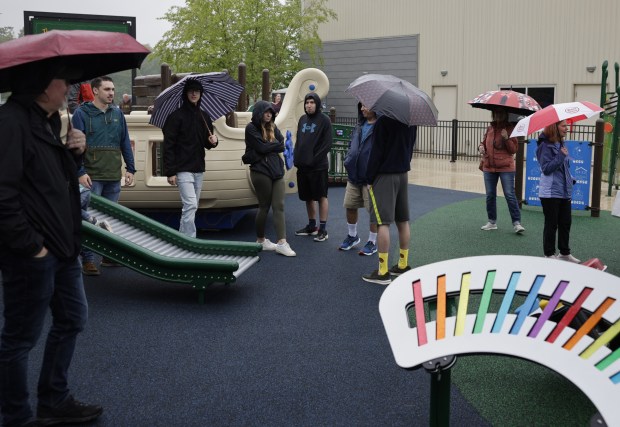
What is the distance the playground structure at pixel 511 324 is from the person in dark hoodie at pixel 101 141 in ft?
14.6

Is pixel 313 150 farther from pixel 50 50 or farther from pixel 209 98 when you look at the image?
pixel 50 50

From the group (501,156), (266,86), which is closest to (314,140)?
(501,156)

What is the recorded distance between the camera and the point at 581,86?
21094 millimetres

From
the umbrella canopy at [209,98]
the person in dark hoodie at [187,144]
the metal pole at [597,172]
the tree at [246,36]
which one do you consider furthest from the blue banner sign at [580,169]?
the tree at [246,36]

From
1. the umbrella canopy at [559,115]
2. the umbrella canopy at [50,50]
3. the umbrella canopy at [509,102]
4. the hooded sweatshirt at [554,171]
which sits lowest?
the hooded sweatshirt at [554,171]

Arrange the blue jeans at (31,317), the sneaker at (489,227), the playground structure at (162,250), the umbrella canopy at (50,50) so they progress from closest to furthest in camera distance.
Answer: the umbrella canopy at (50,50) → the blue jeans at (31,317) → the playground structure at (162,250) → the sneaker at (489,227)

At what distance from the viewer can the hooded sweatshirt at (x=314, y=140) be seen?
8.60 meters

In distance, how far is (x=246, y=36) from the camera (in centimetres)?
2961

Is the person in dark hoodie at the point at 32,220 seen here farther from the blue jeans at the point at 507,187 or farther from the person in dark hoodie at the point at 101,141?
the blue jeans at the point at 507,187

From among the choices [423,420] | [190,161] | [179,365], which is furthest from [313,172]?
[423,420]

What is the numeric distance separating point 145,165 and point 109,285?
2.65m

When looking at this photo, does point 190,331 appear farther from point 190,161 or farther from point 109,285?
point 190,161

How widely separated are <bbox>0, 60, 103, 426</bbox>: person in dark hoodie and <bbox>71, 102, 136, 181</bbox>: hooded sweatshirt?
11.9 ft

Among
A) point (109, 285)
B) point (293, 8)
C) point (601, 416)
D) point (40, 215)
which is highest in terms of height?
point (293, 8)
